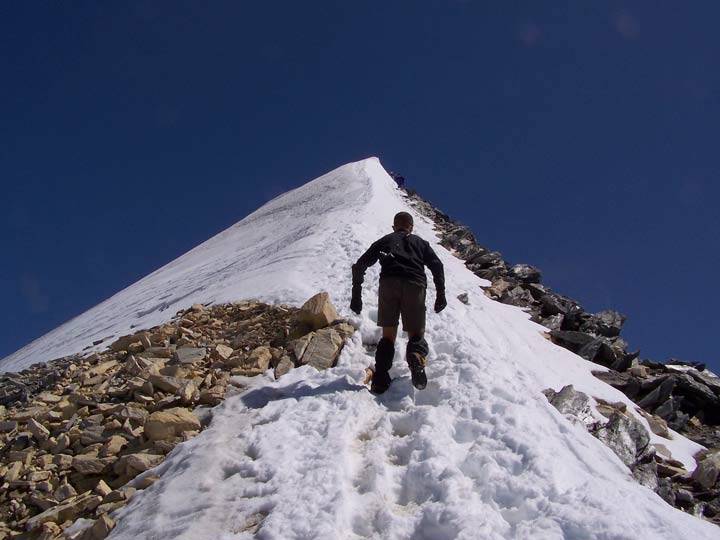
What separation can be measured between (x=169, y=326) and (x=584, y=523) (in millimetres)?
6498

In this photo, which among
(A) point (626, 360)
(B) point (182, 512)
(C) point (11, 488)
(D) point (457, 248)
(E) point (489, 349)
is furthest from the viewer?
(D) point (457, 248)

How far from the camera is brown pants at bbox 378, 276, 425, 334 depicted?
687 centimetres

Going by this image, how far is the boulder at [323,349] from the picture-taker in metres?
7.25

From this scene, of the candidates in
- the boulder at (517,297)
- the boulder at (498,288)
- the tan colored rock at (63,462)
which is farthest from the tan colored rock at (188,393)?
the boulder at (517,297)

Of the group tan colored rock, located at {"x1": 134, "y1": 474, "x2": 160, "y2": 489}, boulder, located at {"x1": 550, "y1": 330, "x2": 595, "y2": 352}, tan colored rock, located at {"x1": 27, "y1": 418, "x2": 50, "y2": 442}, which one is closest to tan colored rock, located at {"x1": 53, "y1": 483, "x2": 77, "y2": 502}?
tan colored rock, located at {"x1": 134, "y1": 474, "x2": 160, "y2": 489}

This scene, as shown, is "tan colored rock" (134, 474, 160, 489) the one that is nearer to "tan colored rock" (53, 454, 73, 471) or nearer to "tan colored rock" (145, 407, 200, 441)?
"tan colored rock" (145, 407, 200, 441)

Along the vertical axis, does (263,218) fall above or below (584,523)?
above

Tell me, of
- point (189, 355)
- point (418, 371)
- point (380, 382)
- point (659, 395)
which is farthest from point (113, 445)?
point (659, 395)

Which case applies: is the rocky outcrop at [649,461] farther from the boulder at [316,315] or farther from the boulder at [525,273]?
the boulder at [525,273]

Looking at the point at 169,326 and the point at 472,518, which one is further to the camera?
the point at 169,326

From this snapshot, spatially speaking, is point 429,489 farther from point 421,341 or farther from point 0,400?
point 0,400

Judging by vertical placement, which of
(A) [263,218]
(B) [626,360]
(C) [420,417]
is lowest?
(C) [420,417]

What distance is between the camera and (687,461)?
805 cm

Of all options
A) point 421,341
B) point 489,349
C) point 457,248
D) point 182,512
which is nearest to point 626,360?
point 489,349
